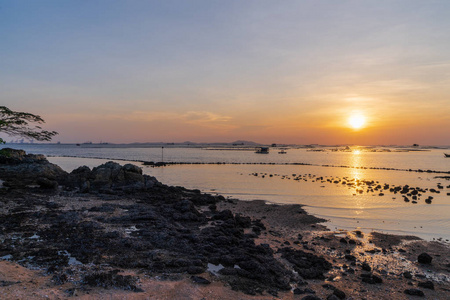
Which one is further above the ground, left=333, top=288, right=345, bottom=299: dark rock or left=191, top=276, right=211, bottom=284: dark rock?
left=191, top=276, right=211, bottom=284: dark rock

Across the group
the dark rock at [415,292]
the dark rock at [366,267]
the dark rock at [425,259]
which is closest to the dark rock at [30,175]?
the dark rock at [366,267]

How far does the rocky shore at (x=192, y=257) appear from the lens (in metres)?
7.90

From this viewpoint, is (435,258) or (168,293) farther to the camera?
(435,258)

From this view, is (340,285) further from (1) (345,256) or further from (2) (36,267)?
(2) (36,267)

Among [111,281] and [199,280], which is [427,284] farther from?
[111,281]

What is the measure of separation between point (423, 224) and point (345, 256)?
945 cm

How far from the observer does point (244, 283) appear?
876 centimetres

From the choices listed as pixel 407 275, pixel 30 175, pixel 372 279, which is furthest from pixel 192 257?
pixel 30 175

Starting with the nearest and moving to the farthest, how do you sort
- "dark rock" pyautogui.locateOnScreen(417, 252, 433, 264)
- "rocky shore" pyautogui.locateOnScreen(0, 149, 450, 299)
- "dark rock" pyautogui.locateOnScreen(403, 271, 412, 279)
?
"rocky shore" pyautogui.locateOnScreen(0, 149, 450, 299), "dark rock" pyautogui.locateOnScreen(403, 271, 412, 279), "dark rock" pyautogui.locateOnScreen(417, 252, 433, 264)

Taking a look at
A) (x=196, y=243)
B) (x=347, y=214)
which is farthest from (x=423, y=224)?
(x=196, y=243)

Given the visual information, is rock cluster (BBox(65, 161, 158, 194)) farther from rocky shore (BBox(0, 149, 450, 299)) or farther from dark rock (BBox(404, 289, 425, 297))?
dark rock (BBox(404, 289, 425, 297))

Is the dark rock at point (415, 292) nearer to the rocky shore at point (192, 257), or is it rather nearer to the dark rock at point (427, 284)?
the rocky shore at point (192, 257)

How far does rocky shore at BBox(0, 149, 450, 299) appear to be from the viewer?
7.90 m

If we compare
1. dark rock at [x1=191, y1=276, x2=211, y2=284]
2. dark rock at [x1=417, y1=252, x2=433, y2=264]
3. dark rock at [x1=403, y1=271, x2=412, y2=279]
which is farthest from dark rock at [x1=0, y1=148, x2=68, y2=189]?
dark rock at [x1=417, y1=252, x2=433, y2=264]
